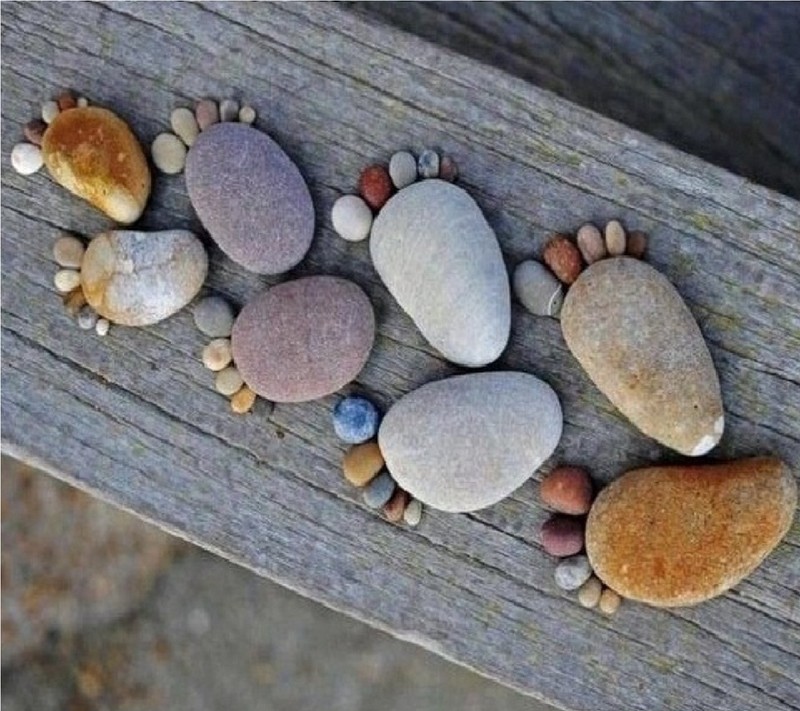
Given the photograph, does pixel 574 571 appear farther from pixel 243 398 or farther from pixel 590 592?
pixel 243 398

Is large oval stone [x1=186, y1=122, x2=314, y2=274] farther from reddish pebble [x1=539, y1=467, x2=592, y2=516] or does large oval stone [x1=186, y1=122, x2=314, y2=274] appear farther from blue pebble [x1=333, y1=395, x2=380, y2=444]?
reddish pebble [x1=539, y1=467, x2=592, y2=516]

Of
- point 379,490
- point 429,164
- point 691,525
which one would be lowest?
point 379,490

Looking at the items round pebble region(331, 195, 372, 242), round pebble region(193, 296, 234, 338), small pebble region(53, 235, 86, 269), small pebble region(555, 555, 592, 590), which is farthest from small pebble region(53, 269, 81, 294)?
small pebble region(555, 555, 592, 590)

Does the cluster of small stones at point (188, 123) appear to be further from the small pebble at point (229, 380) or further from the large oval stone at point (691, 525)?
the large oval stone at point (691, 525)

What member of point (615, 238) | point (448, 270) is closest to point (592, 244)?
point (615, 238)

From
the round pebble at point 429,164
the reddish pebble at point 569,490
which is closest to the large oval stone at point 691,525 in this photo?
the reddish pebble at point 569,490

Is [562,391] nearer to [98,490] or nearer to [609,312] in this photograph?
[609,312]
